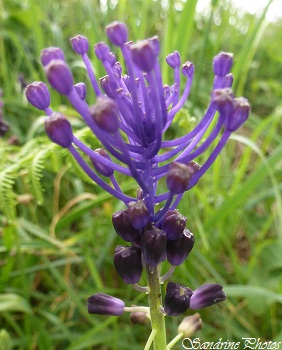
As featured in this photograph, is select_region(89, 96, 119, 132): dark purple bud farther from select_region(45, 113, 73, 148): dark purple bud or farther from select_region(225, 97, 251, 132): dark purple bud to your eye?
select_region(225, 97, 251, 132): dark purple bud

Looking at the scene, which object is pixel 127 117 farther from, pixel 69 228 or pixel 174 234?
pixel 69 228

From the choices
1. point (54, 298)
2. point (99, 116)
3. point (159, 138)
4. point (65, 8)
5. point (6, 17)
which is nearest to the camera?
point (99, 116)

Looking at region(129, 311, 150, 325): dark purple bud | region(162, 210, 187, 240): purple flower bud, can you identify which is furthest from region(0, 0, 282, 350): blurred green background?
region(162, 210, 187, 240): purple flower bud

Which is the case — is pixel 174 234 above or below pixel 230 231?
above

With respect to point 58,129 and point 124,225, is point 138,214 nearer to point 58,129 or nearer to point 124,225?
point 124,225

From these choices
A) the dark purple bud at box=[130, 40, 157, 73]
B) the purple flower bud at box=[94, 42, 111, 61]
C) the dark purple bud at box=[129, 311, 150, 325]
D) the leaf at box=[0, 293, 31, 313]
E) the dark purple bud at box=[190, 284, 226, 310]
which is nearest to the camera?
the dark purple bud at box=[130, 40, 157, 73]

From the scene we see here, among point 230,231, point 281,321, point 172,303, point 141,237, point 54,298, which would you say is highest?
point 141,237

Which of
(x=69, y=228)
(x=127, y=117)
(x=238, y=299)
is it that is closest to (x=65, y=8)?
(x=69, y=228)

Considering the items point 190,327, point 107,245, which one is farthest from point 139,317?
point 107,245
